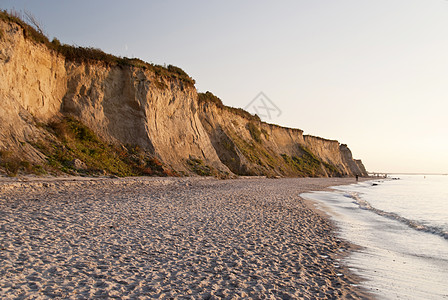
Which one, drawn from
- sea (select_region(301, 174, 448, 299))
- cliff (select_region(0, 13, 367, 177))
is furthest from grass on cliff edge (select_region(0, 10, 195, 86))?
sea (select_region(301, 174, 448, 299))

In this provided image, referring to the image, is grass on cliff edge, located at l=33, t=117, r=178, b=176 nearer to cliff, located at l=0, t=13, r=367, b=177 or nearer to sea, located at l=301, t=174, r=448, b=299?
cliff, located at l=0, t=13, r=367, b=177

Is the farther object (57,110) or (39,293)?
(57,110)

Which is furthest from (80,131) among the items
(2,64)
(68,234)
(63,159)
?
(68,234)

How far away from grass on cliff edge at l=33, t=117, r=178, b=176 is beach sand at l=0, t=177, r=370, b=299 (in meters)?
6.55

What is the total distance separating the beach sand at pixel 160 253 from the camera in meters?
3.84

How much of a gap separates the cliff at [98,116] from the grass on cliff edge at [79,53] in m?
0.07

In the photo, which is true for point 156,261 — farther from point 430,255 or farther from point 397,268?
point 430,255

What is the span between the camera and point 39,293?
343 centimetres

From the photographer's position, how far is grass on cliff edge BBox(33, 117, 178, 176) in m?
16.3

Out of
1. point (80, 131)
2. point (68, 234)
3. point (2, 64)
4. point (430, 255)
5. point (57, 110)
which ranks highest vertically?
point (2, 64)

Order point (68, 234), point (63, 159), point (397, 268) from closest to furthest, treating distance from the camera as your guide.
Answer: point (397, 268) → point (68, 234) → point (63, 159)

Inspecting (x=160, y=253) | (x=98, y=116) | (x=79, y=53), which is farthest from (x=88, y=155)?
(x=160, y=253)

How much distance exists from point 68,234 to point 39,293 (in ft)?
9.01

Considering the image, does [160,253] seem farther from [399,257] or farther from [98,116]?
[98,116]
